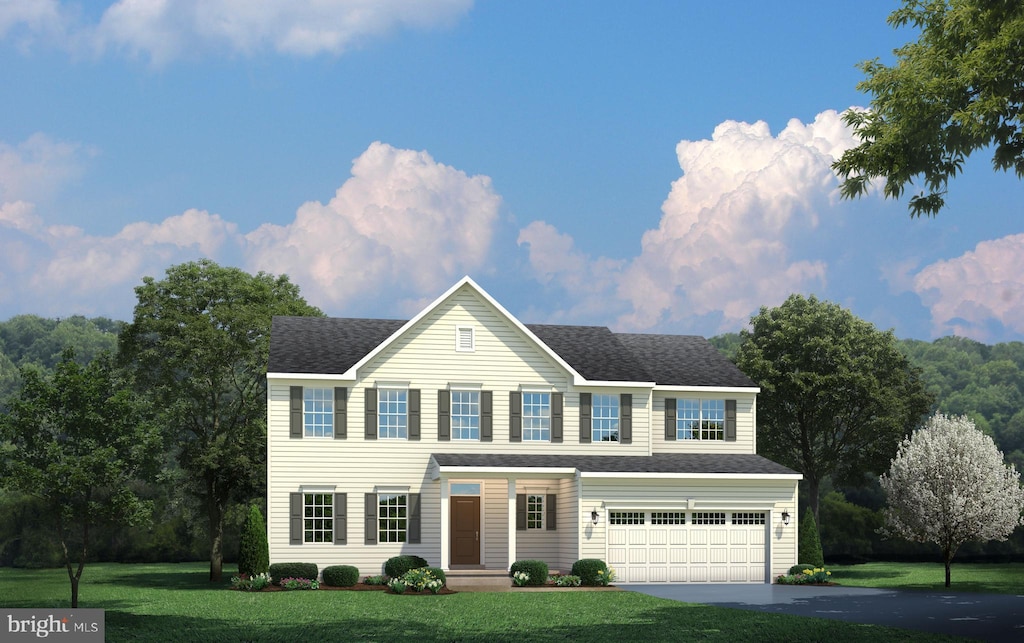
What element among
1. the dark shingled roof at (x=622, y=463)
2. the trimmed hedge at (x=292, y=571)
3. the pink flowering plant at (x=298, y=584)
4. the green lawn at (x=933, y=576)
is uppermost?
the dark shingled roof at (x=622, y=463)

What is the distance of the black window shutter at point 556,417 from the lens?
36.0 meters

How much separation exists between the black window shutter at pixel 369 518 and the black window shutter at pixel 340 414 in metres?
2.01

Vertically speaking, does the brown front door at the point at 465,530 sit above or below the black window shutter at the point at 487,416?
below

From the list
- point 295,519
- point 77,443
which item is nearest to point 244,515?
point 295,519

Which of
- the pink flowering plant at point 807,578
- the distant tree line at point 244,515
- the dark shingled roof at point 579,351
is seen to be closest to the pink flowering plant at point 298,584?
the dark shingled roof at point 579,351

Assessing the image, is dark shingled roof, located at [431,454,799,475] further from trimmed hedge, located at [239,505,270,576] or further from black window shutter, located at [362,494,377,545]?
trimmed hedge, located at [239,505,270,576]

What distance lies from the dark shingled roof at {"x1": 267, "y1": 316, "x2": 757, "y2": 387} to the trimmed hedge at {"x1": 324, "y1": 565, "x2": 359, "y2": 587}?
5.87m

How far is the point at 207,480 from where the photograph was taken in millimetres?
41562

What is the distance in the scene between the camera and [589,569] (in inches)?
1254

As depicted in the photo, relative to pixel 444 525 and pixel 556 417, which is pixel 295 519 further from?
pixel 556 417

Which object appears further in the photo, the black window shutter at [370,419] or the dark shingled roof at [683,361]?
the dark shingled roof at [683,361]

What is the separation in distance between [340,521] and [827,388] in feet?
83.4

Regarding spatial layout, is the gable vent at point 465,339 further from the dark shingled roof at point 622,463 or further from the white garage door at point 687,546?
the white garage door at point 687,546

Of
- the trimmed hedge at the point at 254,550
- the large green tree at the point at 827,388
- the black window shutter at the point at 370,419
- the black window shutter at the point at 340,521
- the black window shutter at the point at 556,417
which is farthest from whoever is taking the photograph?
the large green tree at the point at 827,388
